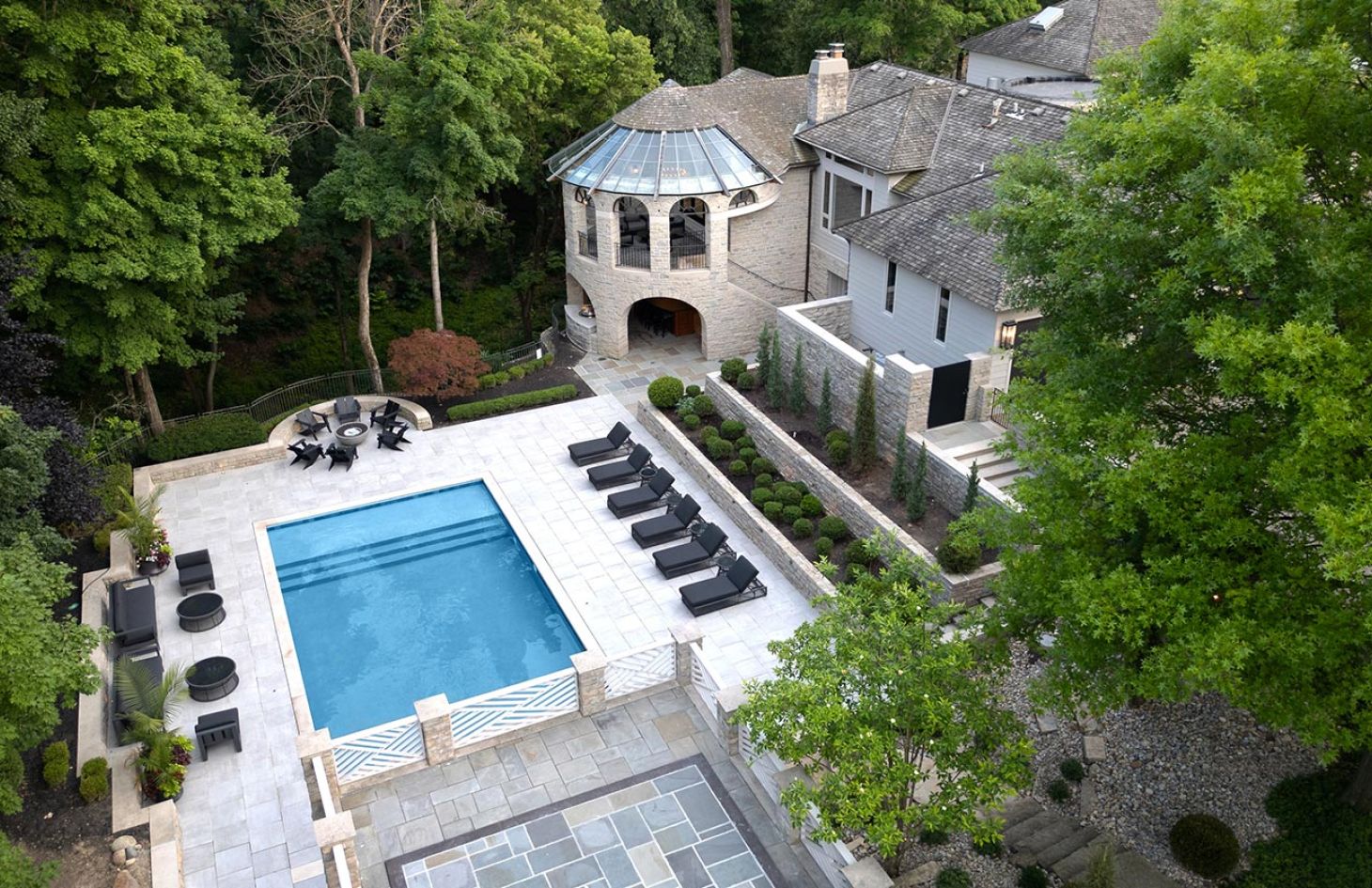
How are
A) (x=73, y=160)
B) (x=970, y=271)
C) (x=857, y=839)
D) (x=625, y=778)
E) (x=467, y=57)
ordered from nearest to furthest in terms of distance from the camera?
(x=857, y=839)
(x=625, y=778)
(x=73, y=160)
(x=970, y=271)
(x=467, y=57)

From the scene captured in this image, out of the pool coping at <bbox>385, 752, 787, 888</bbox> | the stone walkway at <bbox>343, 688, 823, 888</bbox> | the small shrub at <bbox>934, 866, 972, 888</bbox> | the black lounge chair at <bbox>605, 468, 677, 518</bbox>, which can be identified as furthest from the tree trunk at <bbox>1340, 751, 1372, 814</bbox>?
the black lounge chair at <bbox>605, 468, 677, 518</bbox>

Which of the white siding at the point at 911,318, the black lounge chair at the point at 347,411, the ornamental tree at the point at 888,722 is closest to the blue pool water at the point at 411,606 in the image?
the black lounge chair at the point at 347,411

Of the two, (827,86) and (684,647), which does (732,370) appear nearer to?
(827,86)

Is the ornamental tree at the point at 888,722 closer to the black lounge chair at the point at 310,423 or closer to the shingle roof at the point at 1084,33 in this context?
the black lounge chair at the point at 310,423

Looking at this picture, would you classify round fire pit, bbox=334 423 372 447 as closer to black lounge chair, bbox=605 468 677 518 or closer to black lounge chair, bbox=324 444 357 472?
black lounge chair, bbox=324 444 357 472

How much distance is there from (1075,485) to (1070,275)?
9.04ft

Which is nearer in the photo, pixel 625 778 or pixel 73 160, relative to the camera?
pixel 625 778

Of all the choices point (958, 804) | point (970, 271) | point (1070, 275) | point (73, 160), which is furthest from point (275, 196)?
point (958, 804)

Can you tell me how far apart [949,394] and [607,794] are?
479 inches

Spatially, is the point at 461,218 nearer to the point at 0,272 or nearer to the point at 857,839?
the point at 0,272

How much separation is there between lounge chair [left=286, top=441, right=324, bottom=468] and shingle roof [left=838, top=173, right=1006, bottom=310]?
14341mm

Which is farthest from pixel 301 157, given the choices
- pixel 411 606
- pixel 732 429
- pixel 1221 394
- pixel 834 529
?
pixel 1221 394

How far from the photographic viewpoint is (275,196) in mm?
25656

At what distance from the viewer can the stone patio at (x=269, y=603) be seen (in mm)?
16250
